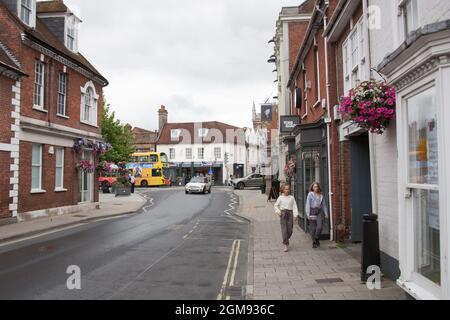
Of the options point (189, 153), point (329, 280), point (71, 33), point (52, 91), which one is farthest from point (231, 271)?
point (189, 153)

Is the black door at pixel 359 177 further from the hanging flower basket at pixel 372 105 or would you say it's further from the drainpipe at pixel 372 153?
the hanging flower basket at pixel 372 105

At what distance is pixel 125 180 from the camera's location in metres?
36.4

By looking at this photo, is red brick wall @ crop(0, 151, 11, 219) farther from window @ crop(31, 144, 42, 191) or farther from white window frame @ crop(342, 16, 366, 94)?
white window frame @ crop(342, 16, 366, 94)

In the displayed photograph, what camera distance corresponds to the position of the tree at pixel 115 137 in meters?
43.4

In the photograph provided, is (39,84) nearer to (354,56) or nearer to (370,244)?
(354,56)

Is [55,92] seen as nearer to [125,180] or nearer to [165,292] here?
[165,292]

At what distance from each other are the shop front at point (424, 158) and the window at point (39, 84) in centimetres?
1492

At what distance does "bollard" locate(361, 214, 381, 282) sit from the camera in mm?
6938

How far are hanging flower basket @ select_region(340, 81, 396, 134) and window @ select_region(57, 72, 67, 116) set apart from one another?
602 inches

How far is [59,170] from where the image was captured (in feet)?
62.5

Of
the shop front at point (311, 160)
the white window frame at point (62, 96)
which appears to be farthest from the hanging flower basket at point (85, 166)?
the shop front at point (311, 160)

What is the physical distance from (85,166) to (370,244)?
53.2 feet

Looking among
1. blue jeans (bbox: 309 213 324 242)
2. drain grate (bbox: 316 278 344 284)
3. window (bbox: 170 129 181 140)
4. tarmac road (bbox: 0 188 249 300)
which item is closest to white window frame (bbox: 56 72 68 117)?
tarmac road (bbox: 0 188 249 300)

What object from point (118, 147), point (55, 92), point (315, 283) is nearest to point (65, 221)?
point (55, 92)
